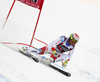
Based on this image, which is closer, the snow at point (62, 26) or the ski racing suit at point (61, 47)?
the ski racing suit at point (61, 47)

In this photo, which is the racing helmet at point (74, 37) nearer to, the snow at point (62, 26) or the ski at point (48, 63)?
the ski at point (48, 63)

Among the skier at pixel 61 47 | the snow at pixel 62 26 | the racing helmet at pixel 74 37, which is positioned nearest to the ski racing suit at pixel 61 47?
the skier at pixel 61 47

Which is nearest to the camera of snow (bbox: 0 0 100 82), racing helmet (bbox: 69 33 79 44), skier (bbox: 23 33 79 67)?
racing helmet (bbox: 69 33 79 44)

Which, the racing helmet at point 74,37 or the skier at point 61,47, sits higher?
the racing helmet at point 74,37

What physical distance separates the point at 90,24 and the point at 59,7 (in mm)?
3876

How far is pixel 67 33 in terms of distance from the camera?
50.4 ft

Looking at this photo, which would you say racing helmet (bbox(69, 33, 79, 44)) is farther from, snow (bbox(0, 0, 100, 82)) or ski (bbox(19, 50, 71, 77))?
snow (bbox(0, 0, 100, 82))

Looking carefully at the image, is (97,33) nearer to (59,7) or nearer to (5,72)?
(59,7)

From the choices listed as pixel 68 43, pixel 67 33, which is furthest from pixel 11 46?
→ pixel 67 33

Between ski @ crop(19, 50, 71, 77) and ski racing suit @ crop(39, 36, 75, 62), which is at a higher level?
ski racing suit @ crop(39, 36, 75, 62)

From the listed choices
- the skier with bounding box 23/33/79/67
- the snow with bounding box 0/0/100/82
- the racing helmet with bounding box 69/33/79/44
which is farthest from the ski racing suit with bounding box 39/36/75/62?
the snow with bounding box 0/0/100/82

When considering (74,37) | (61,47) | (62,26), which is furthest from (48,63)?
(62,26)

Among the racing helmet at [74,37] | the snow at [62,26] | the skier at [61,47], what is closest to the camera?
the racing helmet at [74,37]

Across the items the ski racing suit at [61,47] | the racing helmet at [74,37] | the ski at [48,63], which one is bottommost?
the ski at [48,63]
